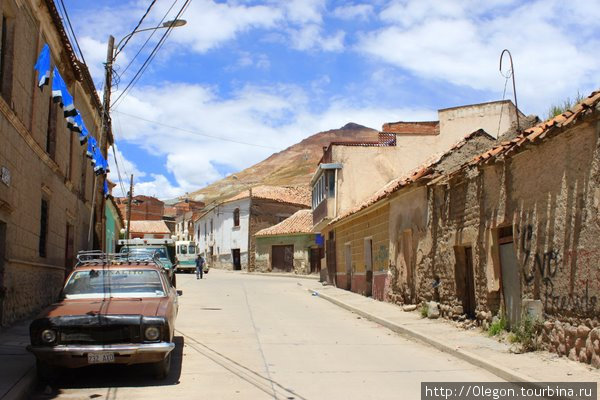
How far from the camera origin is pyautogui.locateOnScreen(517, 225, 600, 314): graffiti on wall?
8031mm

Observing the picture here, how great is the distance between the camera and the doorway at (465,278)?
504 inches

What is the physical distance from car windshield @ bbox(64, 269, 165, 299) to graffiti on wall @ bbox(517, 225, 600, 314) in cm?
588

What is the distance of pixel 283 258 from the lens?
4725cm

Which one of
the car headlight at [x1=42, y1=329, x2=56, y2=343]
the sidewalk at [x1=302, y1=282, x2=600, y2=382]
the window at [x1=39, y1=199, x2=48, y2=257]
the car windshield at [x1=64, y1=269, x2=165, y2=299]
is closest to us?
the car headlight at [x1=42, y1=329, x2=56, y2=343]

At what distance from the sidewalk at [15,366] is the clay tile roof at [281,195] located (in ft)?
141

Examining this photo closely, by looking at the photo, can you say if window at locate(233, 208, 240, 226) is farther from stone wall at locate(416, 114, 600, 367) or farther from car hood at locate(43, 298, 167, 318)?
car hood at locate(43, 298, 167, 318)

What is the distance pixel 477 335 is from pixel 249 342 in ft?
14.1

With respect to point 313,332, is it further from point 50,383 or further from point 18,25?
point 18,25

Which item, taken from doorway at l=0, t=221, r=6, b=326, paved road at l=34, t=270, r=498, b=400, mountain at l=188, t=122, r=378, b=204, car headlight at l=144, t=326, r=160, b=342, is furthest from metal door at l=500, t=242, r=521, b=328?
mountain at l=188, t=122, r=378, b=204

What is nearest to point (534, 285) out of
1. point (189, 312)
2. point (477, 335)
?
point (477, 335)

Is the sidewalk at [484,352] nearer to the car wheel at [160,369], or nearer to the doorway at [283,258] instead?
the car wheel at [160,369]

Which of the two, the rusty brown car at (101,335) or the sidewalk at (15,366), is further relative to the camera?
the rusty brown car at (101,335)

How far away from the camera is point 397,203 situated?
17.6 m

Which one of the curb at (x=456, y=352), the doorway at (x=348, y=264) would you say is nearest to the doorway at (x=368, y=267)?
the doorway at (x=348, y=264)
